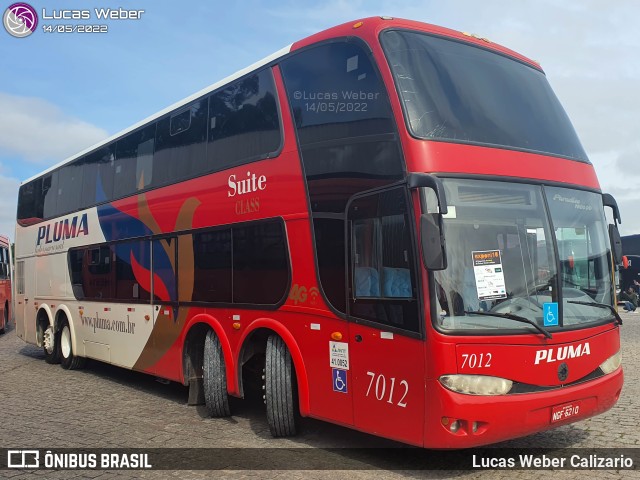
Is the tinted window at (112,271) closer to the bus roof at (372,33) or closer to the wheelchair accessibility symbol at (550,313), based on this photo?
the bus roof at (372,33)

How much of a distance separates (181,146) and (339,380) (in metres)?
4.50

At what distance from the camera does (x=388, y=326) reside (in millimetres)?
5504

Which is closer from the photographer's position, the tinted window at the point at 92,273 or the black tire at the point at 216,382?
the black tire at the point at 216,382

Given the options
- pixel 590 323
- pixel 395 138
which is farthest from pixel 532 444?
pixel 395 138

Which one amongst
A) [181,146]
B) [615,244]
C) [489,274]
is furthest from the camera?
[181,146]

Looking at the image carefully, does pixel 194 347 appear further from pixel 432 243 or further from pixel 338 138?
pixel 432 243

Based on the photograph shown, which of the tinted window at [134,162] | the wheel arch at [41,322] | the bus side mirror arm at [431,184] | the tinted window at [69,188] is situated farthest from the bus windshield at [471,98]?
the wheel arch at [41,322]

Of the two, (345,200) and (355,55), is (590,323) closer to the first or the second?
(345,200)

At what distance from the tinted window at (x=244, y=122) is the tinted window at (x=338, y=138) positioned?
0.55 m

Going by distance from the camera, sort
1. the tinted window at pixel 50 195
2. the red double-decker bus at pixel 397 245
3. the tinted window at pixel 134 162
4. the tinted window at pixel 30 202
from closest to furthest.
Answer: the red double-decker bus at pixel 397 245
the tinted window at pixel 134 162
the tinted window at pixel 50 195
the tinted window at pixel 30 202

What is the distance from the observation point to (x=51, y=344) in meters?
13.3

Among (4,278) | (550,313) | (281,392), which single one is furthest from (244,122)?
(4,278)

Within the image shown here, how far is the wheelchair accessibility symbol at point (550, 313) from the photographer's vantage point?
17.9 ft

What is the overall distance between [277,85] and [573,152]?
3.26m
